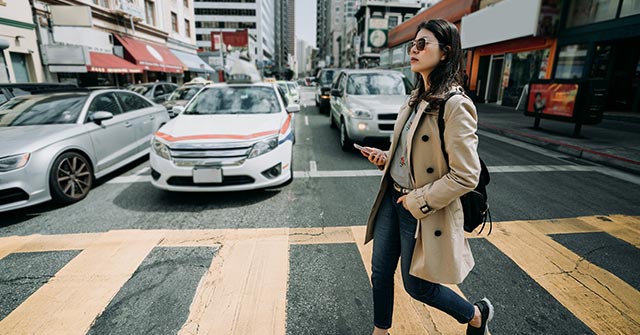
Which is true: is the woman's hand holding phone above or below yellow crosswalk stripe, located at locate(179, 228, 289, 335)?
above

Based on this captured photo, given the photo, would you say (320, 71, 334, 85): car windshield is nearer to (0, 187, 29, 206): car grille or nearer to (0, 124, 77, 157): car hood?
(0, 124, 77, 157): car hood

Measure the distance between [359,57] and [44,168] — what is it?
237 feet

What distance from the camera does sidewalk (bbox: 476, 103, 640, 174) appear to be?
688cm

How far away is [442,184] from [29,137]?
526 centimetres

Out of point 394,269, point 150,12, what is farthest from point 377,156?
point 150,12

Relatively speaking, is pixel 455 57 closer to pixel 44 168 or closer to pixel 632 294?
pixel 632 294

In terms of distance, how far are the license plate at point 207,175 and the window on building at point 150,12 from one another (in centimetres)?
2483

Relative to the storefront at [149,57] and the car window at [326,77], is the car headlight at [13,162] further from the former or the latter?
the storefront at [149,57]

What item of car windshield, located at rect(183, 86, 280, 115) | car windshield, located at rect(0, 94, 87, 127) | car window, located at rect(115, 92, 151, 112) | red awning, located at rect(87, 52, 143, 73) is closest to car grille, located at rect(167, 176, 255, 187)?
car windshield, located at rect(183, 86, 280, 115)

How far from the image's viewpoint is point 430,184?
1.64 meters

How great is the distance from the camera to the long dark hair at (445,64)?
63.9 inches

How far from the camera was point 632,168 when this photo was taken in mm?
6246

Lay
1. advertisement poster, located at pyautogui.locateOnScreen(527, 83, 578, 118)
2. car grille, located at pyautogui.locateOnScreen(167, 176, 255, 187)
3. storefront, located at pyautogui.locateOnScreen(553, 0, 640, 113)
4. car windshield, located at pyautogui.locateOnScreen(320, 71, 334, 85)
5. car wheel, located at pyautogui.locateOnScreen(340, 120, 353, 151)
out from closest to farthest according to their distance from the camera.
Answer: car grille, located at pyautogui.locateOnScreen(167, 176, 255, 187) → car wheel, located at pyautogui.locateOnScreen(340, 120, 353, 151) → advertisement poster, located at pyautogui.locateOnScreen(527, 83, 578, 118) → storefront, located at pyautogui.locateOnScreen(553, 0, 640, 113) → car windshield, located at pyautogui.locateOnScreen(320, 71, 334, 85)

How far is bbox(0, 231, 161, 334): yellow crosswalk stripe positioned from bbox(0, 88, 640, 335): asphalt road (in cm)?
1
